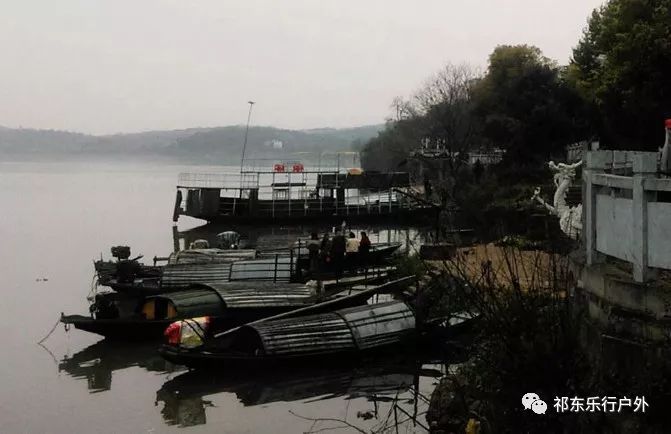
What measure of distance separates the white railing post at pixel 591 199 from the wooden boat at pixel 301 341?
6.22 meters

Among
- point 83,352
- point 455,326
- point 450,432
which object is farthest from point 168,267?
point 450,432

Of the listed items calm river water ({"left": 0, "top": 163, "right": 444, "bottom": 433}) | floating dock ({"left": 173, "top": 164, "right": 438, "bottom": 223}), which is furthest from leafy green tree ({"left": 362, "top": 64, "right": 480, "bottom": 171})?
calm river water ({"left": 0, "top": 163, "right": 444, "bottom": 433})

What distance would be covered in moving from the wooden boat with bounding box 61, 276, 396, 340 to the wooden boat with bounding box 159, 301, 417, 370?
1.45 metres

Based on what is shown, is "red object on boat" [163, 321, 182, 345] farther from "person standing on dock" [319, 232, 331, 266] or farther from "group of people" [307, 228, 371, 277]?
"person standing on dock" [319, 232, 331, 266]

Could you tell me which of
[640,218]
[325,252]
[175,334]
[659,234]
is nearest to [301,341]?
[175,334]

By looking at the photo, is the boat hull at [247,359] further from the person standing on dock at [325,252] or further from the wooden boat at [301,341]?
the person standing on dock at [325,252]

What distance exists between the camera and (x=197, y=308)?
48.3 ft

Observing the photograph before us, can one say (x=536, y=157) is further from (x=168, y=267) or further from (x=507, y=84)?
(x=168, y=267)

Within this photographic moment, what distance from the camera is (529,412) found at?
5480mm

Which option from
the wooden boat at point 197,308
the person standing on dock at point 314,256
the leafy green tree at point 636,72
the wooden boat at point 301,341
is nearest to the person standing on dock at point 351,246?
the person standing on dock at point 314,256

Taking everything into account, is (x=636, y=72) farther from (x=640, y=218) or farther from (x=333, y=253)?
(x=640, y=218)

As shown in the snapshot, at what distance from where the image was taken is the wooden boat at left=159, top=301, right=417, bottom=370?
1238 cm

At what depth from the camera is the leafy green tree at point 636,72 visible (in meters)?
22.2

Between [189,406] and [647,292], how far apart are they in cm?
874
